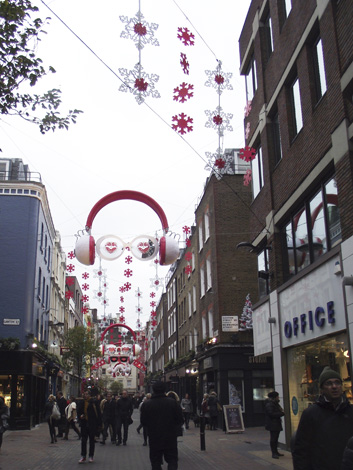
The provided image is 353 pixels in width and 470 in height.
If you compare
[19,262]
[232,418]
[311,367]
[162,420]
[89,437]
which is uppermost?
[19,262]

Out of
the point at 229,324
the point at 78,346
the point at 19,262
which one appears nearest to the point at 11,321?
the point at 19,262

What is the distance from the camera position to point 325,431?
4.39 meters

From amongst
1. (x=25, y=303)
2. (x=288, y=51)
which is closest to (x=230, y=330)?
(x=25, y=303)

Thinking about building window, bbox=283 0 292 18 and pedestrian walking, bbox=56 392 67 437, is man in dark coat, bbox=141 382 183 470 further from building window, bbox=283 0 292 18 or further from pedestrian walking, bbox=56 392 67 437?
pedestrian walking, bbox=56 392 67 437

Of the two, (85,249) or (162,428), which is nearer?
(162,428)

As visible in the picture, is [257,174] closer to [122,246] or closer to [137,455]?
[122,246]

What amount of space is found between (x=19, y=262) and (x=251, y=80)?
52.3ft

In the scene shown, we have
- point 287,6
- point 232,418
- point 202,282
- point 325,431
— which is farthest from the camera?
point 202,282

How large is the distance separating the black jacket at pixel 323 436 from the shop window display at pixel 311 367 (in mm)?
6032

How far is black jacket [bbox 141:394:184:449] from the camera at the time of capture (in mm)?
7414

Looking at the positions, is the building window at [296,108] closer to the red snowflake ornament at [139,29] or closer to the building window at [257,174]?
the building window at [257,174]

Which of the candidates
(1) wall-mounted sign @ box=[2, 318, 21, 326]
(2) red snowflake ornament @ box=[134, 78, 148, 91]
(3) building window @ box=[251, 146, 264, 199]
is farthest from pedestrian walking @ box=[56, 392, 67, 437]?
(2) red snowflake ornament @ box=[134, 78, 148, 91]

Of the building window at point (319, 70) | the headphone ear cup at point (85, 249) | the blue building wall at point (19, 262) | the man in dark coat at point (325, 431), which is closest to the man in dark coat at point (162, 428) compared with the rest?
the man in dark coat at point (325, 431)

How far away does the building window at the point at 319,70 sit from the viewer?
1192 centimetres
